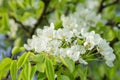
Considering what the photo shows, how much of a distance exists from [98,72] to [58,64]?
0.92 meters

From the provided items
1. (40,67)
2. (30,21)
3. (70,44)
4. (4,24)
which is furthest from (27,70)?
(30,21)

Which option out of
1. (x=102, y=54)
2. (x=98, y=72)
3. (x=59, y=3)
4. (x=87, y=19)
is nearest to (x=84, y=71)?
(x=102, y=54)

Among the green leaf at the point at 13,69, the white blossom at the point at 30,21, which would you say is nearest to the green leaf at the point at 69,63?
the green leaf at the point at 13,69

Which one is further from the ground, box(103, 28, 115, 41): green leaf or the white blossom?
the white blossom

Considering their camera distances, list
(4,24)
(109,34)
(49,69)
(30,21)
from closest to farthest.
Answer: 1. (49,69)
2. (109,34)
3. (4,24)
4. (30,21)

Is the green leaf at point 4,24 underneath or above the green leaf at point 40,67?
above

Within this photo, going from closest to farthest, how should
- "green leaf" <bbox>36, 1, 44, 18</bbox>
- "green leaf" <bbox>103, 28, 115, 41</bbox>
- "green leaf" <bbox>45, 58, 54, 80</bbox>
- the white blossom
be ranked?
"green leaf" <bbox>45, 58, 54, 80</bbox>, "green leaf" <bbox>103, 28, 115, 41</bbox>, "green leaf" <bbox>36, 1, 44, 18</bbox>, the white blossom

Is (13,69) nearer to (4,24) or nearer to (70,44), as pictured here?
(70,44)

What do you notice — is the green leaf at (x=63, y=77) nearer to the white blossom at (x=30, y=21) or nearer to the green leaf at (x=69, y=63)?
the green leaf at (x=69, y=63)

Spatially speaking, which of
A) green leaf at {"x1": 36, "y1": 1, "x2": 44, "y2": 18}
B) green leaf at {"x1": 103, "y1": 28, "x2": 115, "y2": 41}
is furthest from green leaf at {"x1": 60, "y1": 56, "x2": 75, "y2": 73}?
green leaf at {"x1": 36, "y1": 1, "x2": 44, "y2": 18}

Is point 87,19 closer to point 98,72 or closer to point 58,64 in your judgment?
point 58,64

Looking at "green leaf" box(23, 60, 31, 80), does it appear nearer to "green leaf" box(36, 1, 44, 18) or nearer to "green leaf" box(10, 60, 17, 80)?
"green leaf" box(10, 60, 17, 80)

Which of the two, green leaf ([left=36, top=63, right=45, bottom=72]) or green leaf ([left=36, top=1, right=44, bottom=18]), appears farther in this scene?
green leaf ([left=36, top=1, right=44, bottom=18])

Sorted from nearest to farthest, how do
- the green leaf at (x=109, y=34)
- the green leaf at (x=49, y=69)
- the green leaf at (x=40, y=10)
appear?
the green leaf at (x=49, y=69) < the green leaf at (x=109, y=34) < the green leaf at (x=40, y=10)
